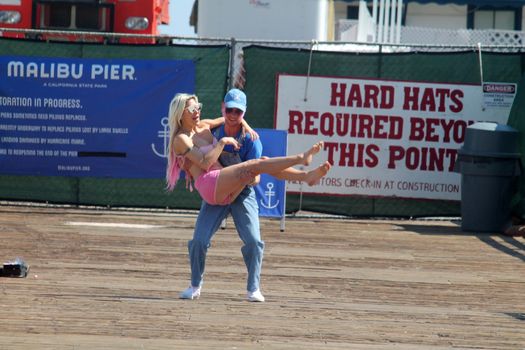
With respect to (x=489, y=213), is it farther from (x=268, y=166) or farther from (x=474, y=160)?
(x=268, y=166)

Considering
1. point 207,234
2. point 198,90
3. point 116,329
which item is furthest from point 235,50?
point 116,329

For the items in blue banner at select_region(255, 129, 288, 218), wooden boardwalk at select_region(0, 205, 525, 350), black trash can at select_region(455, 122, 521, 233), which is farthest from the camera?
black trash can at select_region(455, 122, 521, 233)

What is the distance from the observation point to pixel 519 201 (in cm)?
1595

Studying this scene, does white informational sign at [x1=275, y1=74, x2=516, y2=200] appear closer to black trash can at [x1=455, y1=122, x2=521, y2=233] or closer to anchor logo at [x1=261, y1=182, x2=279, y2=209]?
black trash can at [x1=455, y1=122, x2=521, y2=233]

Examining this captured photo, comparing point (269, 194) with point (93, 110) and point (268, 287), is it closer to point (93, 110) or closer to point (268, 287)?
point (93, 110)

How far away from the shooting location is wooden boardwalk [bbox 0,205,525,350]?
8234 millimetres

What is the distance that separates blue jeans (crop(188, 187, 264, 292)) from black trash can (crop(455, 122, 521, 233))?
6700 mm

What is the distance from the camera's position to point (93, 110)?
16.8m

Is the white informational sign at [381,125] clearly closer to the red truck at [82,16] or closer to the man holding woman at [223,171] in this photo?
the red truck at [82,16]

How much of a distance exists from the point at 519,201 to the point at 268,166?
7.37 m

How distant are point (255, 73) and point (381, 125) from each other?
6.20 feet

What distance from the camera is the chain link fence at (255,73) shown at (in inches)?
658

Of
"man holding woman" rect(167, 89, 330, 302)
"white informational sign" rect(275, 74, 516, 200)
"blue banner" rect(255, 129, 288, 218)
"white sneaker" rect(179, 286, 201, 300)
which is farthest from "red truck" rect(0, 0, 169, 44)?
"white sneaker" rect(179, 286, 201, 300)

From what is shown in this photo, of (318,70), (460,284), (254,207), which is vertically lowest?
(460,284)
